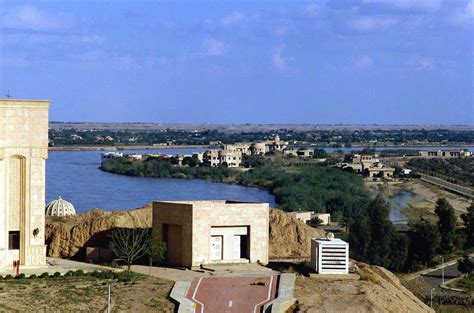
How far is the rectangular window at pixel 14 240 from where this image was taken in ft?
62.1

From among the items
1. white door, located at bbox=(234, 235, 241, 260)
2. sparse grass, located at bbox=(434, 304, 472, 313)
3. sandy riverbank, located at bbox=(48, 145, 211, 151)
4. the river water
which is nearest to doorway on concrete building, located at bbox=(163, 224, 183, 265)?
white door, located at bbox=(234, 235, 241, 260)

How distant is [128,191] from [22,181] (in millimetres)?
45419

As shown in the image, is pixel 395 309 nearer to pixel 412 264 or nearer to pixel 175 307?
pixel 175 307

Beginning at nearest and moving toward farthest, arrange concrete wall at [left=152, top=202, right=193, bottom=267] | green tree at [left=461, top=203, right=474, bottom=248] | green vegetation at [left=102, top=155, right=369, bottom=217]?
1. concrete wall at [left=152, top=202, right=193, bottom=267]
2. green tree at [left=461, top=203, right=474, bottom=248]
3. green vegetation at [left=102, top=155, right=369, bottom=217]

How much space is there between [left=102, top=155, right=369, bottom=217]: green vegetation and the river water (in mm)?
1700

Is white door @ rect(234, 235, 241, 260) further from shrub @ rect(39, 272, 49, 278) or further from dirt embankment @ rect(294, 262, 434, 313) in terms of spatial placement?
shrub @ rect(39, 272, 49, 278)

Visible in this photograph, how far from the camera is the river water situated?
53750 mm

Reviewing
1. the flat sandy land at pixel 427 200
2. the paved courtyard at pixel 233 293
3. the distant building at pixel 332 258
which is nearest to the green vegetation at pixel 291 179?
the flat sandy land at pixel 427 200

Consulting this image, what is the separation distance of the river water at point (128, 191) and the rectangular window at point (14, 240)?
1079 inches

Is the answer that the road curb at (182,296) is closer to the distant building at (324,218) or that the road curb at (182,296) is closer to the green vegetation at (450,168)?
the distant building at (324,218)

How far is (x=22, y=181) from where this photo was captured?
1911 centimetres

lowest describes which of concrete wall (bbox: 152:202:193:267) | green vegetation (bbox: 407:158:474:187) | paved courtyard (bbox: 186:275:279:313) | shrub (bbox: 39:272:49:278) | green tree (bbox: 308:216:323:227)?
green tree (bbox: 308:216:323:227)

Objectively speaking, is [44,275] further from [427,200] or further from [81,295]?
[427,200]

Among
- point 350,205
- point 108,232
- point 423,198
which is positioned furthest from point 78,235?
point 423,198
